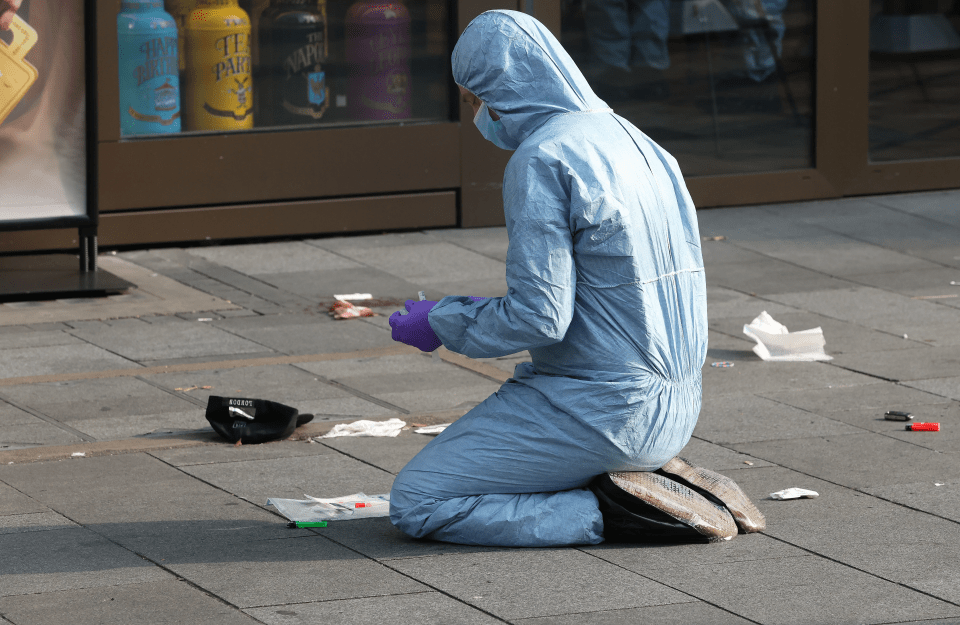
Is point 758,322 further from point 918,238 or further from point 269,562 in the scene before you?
point 269,562

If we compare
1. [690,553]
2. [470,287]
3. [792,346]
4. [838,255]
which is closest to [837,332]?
[792,346]

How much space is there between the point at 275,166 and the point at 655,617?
20.1 ft

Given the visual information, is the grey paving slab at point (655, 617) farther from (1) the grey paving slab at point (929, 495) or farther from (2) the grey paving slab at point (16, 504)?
(2) the grey paving slab at point (16, 504)

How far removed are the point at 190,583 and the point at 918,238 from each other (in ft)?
21.9

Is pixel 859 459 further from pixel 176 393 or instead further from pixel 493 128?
pixel 176 393

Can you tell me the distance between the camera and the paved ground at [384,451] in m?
4.07

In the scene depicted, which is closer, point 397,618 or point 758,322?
point 397,618

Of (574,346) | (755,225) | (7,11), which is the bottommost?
(755,225)

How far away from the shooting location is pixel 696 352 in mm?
4617

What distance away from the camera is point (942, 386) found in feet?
21.1

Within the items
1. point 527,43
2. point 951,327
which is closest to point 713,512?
point 527,43

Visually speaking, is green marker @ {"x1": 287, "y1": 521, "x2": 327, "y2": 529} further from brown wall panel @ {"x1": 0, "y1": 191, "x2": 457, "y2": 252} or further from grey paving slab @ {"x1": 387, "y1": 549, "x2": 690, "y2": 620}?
brown wall panel @ {"x1": 0, "y1": 191, "x2": 457, "y2": 252}

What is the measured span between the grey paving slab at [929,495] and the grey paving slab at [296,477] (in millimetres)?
1622

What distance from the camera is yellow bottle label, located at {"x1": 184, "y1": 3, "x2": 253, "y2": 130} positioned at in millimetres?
9422
